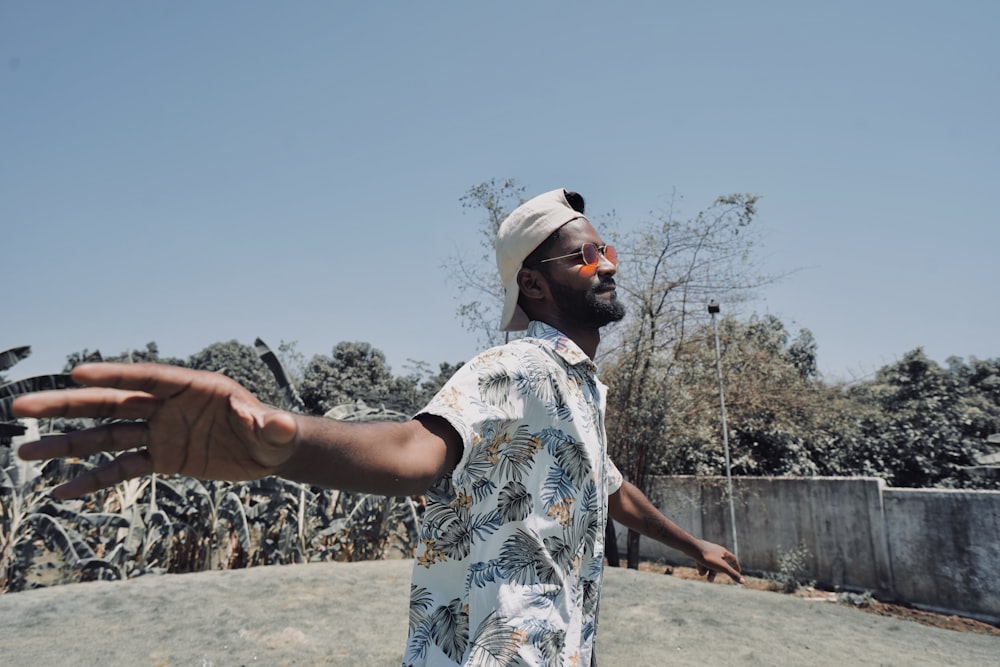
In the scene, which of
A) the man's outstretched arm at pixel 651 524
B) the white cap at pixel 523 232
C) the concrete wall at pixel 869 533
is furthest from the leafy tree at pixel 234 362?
the white cap at pixel 523 232

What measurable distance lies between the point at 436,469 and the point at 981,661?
14.0 feet

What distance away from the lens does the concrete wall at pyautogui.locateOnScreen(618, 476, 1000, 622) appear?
8055mm

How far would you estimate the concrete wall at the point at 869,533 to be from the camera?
805 cm

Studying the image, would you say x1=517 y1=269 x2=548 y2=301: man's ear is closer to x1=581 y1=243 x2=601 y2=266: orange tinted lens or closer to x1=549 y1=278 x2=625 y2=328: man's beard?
x1=549 y1=278 x2=625 y2=328: man's beard

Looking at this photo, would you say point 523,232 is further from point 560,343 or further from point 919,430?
point 919,430

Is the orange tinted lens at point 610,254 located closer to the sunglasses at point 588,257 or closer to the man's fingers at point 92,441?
the sunglasses at point 588,257

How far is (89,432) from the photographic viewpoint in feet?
2.88

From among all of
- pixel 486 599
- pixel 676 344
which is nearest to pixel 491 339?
pixel 676 344

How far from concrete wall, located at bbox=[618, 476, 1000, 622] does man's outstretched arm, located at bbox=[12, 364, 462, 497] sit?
959 centimetres

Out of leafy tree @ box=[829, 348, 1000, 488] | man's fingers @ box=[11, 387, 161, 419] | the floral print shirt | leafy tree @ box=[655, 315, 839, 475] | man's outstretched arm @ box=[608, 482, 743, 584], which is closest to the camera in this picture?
man's fingers @ box=[11, 387, 161, 419]

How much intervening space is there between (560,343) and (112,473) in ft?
3.47

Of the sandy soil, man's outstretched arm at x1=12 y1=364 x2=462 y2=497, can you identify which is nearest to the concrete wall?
the sandy soil

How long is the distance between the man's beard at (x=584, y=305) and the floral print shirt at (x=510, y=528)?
0.27 metres

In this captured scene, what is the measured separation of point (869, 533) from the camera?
938cm
